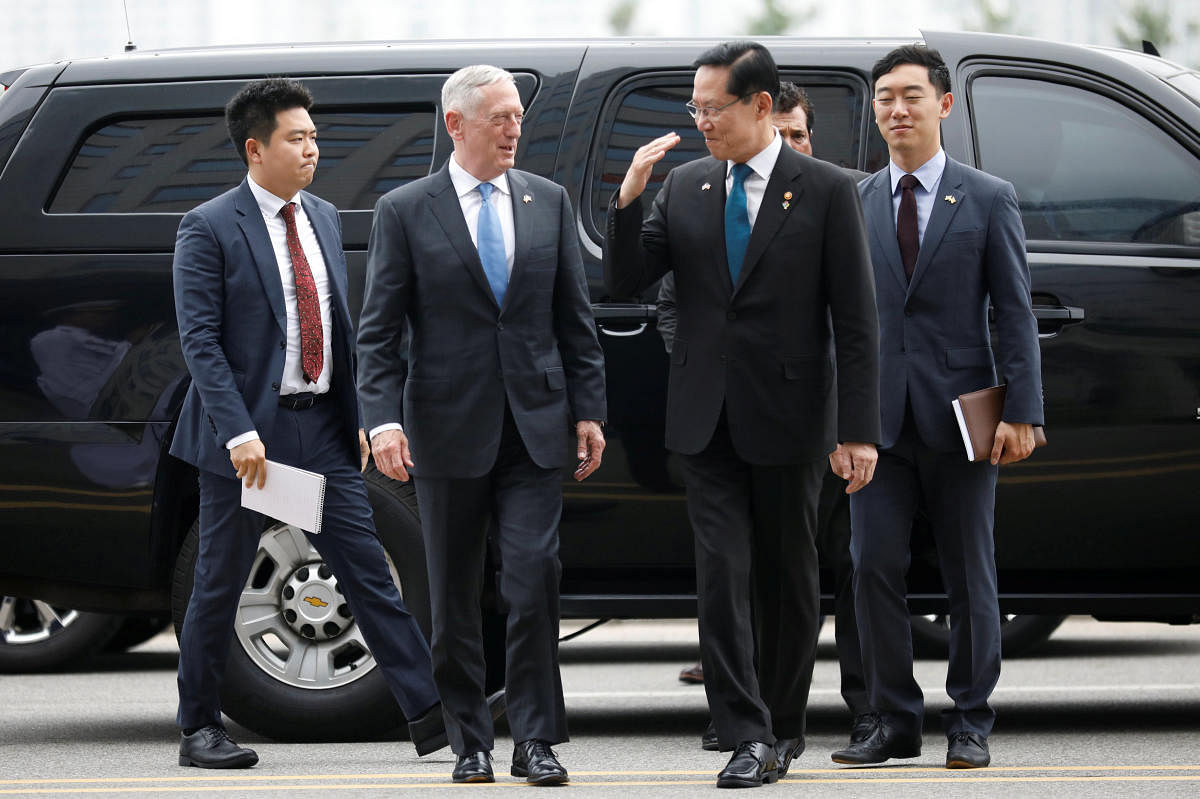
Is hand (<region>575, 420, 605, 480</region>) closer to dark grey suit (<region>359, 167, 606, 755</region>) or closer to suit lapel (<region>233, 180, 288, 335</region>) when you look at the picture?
dark grey suit (<region>359, 167, 606, 755</region>)

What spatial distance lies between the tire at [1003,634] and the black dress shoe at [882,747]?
3.34 meters

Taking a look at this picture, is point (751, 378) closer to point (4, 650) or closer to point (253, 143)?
point (253, 143)

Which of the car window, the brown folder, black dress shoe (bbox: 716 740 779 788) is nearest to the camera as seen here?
black dress shoe (bbox: 716 740 779 788)

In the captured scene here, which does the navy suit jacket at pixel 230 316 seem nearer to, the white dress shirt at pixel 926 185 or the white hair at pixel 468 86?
the white hair at pixel 468 86

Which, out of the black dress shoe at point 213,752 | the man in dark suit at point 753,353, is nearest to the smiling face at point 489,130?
the man in dark suit at point 753,353

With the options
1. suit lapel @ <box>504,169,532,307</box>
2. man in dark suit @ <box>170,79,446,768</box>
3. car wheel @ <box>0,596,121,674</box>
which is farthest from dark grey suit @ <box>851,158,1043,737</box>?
car wheel @ <box>0,596,121,674</box>

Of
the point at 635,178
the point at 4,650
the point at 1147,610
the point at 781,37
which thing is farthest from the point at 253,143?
the point at 4,650

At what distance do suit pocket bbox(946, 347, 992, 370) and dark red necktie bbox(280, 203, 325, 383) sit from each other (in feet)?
5.72

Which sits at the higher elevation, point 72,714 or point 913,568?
point 913,568

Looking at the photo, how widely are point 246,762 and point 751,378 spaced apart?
1792 mm

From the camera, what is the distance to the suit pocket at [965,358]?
519 centimetres

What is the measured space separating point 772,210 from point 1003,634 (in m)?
4.62

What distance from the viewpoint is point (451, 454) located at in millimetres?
4848

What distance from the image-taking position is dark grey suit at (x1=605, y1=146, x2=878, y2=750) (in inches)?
189
